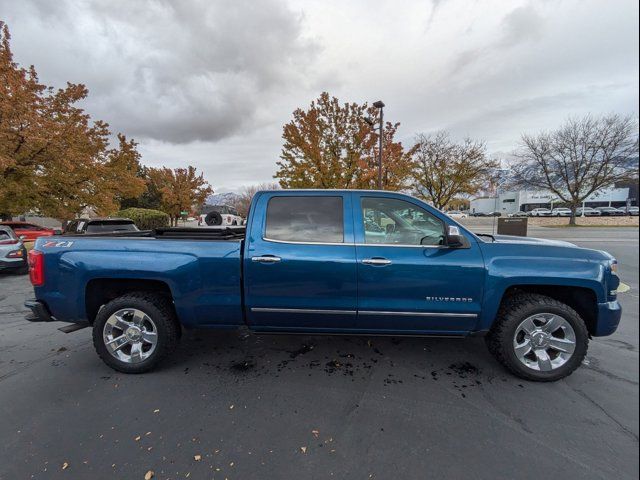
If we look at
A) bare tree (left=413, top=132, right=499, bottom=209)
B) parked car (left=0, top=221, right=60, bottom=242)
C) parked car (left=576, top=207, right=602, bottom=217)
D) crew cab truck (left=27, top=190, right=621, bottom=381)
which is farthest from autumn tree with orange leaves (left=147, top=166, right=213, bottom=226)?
parked car (left=576, top=207, right=602, bottom=217)

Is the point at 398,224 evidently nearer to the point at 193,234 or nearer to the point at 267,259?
the point at 267,259

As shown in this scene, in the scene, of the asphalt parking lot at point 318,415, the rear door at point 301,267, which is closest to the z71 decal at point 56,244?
the asphalt parking lot at point 318,415

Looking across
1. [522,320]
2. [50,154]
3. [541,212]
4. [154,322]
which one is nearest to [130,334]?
[154,322]

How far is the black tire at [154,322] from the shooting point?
10.2 feet

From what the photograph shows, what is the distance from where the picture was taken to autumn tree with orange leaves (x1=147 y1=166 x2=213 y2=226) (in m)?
29.6

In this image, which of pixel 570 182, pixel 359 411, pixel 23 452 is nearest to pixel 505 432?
pixel 359 411

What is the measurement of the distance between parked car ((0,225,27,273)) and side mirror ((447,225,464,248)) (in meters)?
10.9

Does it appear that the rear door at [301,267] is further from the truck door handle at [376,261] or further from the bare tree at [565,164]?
the bare tree at [565,164]

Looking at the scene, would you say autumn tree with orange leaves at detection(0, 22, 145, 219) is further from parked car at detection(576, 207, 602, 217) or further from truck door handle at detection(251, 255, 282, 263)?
parked car at detection(576, 207, 602, 217)

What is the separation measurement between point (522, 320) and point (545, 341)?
12.8 inches

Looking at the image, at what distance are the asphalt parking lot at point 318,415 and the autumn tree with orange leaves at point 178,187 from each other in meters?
28.4

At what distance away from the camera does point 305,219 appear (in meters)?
3.14

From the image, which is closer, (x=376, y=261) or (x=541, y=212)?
(x=376, y=261)

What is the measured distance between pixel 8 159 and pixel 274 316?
39.8 feet
